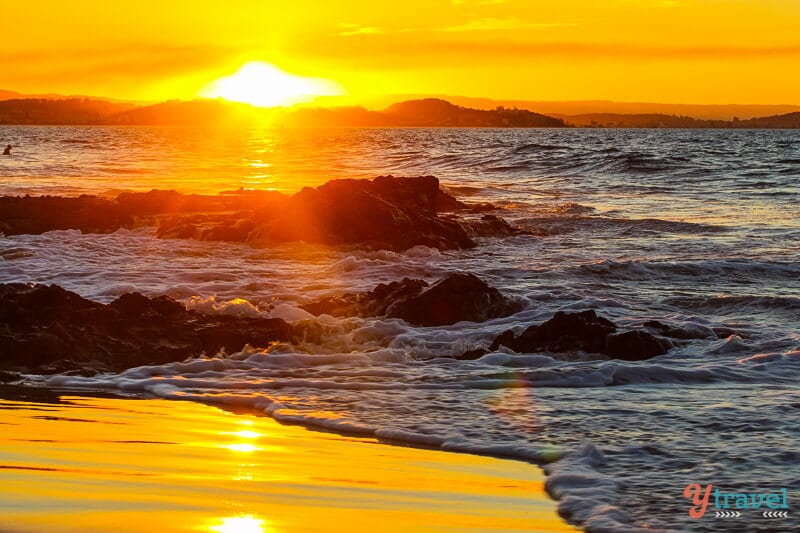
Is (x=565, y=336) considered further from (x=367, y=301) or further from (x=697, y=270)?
(x=697, y=270)

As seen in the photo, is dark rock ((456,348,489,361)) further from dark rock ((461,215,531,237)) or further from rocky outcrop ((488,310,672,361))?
dark rock ((461,215,531,237))

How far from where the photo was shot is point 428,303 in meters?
9.98

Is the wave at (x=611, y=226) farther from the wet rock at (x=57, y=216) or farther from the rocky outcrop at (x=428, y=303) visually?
the rocky outcrop at (x=428, y=303)

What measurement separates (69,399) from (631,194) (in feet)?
87.1

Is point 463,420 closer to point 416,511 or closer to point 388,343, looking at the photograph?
point 416,511

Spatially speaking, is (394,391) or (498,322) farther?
(498,322)

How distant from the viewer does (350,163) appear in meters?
52.0

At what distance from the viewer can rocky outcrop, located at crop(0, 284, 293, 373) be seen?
26.0 feet

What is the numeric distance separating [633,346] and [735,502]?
11.9 feet

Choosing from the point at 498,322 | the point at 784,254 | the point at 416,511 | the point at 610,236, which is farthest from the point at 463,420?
the point at 610,236

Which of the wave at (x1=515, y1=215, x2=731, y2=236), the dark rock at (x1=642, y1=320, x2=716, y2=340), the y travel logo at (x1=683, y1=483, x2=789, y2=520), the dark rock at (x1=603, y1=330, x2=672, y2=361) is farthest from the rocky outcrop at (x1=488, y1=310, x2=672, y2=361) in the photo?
the wave at (x1=515, y1=215, x2=731, y2=236)

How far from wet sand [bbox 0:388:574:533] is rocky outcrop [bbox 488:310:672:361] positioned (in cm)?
297

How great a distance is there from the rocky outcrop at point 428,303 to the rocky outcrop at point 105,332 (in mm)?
1260

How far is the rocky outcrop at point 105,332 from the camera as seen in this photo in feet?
26.0
